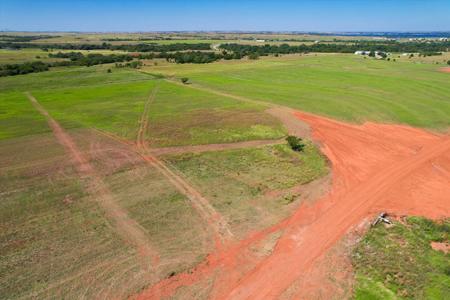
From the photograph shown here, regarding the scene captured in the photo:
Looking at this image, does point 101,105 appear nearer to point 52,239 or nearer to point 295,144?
point 295,144

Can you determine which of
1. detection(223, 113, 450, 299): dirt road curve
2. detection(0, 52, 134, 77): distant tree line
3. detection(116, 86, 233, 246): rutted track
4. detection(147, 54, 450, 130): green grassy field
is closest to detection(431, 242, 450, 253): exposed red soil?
detection(223, 113, 450, 299): dirt road curve

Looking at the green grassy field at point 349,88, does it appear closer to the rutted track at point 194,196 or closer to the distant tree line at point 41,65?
the distant tree line at point 41,65

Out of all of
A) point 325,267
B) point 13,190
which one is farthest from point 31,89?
point 325,267

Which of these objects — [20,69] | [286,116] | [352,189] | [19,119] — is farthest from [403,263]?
[20,69]

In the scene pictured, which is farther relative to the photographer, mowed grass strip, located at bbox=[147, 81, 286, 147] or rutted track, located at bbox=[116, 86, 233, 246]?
mowed grass strip, located at bbox=[147, 81, 286, 147]

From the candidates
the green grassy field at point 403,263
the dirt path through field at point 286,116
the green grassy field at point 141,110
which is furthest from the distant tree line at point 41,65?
the green grassy field at point 403,263

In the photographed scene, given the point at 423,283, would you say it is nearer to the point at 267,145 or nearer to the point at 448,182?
the point at 448,182

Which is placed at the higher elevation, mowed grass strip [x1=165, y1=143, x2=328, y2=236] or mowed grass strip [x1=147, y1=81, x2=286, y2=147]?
mowed grass strip [x1=147, y1=81, x2=286, y2=147]

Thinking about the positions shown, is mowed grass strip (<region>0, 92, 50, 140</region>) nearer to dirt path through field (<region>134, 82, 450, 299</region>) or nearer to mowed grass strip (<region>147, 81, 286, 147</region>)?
mowed grass strip (<region>147, 81, 286, 147</region>)
